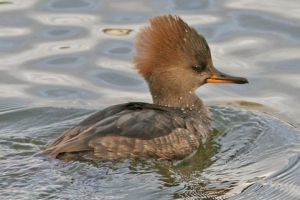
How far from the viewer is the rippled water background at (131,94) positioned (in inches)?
315

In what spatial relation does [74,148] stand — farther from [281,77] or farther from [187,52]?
[281,77]

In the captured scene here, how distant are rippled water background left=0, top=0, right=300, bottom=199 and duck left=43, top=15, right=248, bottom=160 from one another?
5.3 inches

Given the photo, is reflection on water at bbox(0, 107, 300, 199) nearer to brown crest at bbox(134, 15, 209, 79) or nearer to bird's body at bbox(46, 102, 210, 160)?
bird's body at bbox(46, 102, 210, 160)

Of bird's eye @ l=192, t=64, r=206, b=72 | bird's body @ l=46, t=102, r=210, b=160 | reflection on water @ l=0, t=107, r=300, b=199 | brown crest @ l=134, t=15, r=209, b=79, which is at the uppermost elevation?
brown crest @ l=134, t=15, r=209, b=79

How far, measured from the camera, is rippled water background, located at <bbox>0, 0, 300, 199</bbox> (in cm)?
800

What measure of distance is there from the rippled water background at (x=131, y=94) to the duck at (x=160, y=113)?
134 millimetres

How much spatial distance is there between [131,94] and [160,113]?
5.42 ft

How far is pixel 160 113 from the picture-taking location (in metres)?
8.75

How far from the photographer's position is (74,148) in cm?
817

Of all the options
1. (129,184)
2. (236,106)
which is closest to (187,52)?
(236,106)

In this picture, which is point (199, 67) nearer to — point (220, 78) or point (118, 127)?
point (220, 78)

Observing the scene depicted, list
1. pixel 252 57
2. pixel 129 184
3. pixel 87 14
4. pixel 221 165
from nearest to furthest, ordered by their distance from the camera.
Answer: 1. pixel 129 184
2. pixel 221 165
3. pixel 252 57
4. pixel 87 14

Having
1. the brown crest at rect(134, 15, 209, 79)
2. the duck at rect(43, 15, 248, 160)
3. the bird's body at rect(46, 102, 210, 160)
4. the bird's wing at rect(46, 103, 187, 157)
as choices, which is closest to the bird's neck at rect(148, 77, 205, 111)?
the duck at rect(43, 15, 248, 160)

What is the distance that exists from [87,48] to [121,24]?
2.34 feet
